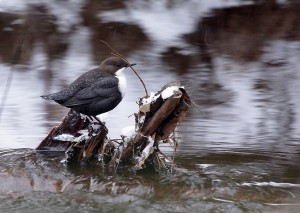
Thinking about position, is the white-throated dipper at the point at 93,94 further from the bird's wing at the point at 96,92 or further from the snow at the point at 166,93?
the snow at the point at 166,93

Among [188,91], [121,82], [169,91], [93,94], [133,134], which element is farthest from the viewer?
[188,91]

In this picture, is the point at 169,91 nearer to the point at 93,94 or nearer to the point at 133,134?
the point at 133,134

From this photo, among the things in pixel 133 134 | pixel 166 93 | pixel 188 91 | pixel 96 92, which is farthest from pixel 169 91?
pixel 188 91

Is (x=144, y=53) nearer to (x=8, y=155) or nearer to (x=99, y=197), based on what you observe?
(x=8, y=155)

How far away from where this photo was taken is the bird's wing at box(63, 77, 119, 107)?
16.8ft

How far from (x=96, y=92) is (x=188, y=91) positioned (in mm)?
2291

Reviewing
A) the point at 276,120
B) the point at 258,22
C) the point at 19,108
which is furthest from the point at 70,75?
the point at 258,22

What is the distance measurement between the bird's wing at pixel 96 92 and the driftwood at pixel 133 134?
154 millimetres

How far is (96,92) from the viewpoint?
5180 mm

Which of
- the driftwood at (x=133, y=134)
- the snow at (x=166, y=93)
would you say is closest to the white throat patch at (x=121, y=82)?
the driftwood at (x=133, y=134)

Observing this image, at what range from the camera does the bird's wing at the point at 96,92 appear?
5.11 metres

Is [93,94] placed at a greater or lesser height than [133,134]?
greater

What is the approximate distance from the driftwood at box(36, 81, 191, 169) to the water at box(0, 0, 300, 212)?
10 cm

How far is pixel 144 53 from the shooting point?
28.9 ft
